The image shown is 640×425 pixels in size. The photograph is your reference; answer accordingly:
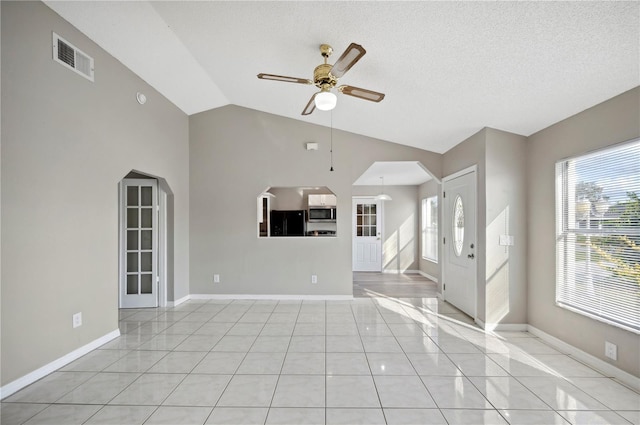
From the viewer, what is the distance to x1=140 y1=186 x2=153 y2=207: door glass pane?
4.64 m

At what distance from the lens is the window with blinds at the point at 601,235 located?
96.7 inches

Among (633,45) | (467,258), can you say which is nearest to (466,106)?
(633,45)

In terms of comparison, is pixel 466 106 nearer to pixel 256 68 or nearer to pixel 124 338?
pixel 256 68

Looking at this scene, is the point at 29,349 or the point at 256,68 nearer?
the point at 29,349

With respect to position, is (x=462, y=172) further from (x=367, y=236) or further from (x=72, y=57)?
(x=72, y=57)

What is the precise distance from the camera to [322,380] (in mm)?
2508

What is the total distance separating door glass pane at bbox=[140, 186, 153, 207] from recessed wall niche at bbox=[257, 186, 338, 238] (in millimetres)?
3253

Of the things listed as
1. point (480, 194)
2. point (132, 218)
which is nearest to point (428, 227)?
point (480, 194)

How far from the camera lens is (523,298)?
146 inches

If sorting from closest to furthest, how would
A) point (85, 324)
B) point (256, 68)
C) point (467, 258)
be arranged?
1. point (85, 324)
2. point (256, 68)
3. point (467, 258)

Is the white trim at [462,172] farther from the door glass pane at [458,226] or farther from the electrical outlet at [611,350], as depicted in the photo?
the electrical outlet at [611,350]

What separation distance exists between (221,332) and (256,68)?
3.19 metres

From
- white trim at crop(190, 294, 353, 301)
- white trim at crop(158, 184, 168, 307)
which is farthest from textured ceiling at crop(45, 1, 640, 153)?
white trim at crop(190, 294, 353, 301)

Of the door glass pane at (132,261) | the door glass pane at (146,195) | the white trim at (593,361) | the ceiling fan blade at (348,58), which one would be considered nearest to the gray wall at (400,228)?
the white trim at (593,361)
